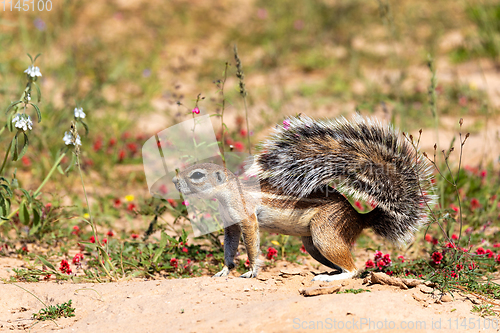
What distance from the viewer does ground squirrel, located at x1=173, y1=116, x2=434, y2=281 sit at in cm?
357

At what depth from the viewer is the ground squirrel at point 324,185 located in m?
3.57

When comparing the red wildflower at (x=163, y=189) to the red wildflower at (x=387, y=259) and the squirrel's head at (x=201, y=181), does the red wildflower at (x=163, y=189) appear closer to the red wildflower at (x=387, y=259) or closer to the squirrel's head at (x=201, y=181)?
the squirrel's head at (x=201, y=181)

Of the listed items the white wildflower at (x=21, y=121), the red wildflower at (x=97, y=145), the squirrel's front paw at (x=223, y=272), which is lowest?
the squirrel's front paw at (x=223, y=272)

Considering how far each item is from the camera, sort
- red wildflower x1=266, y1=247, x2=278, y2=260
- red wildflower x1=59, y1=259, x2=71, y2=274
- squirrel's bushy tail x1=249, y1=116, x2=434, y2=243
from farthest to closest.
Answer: red wildflower x1=266, y1=247, x2=278, y2=260, red wildflower x1=59, y1=259, x2=71, y2=274, squirrel's bushy tail x1=249, y1=116, x2=434, y2=243

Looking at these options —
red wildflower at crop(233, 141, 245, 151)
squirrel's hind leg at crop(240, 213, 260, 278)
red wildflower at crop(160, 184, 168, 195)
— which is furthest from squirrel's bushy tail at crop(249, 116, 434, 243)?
red wildflower at crop(233, 141, 245, 151)

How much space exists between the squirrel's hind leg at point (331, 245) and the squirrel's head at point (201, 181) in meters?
0.76

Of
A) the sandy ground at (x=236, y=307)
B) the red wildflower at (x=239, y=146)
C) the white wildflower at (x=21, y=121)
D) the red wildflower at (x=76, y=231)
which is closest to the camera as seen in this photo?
the sandy ground at (x=236, y=307)

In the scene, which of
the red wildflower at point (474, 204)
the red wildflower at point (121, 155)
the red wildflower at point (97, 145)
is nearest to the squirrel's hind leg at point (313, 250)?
the red wildflower at point (474, 204)

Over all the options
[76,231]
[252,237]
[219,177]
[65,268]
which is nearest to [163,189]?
[76,231]

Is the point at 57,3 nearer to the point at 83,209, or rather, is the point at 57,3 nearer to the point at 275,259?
the point at 83,209

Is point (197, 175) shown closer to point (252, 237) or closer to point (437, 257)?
point (252, 237)

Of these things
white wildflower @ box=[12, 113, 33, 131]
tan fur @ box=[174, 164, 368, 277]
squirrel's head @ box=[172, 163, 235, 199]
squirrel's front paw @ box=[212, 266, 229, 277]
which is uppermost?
white wildflower @ box=[12, 113, 33, 131]

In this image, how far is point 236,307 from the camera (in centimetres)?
321

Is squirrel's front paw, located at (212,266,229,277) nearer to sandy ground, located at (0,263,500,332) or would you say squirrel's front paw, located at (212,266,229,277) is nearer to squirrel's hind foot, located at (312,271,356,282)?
sandy ground, located at (0,263,500,332)
